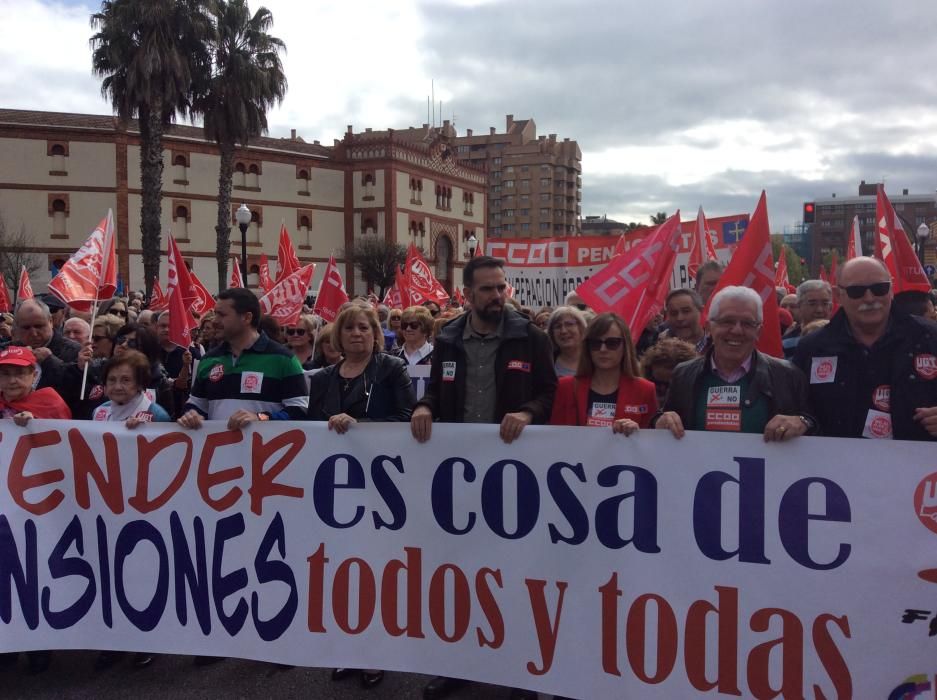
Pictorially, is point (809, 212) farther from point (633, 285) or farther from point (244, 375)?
point (244, 375)

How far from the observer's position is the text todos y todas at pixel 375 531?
10.6 feet

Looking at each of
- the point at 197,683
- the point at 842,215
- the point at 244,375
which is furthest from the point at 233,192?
the point at 842,215

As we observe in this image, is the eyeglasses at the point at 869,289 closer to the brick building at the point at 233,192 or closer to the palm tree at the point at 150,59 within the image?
the palm tree at the point at 150,59

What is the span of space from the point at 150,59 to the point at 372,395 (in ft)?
79.1

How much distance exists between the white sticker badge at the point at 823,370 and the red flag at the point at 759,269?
0.77 meters

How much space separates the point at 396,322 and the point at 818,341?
227 inches

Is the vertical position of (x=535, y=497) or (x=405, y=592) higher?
(x=535, y=497)

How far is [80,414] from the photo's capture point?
499 cm

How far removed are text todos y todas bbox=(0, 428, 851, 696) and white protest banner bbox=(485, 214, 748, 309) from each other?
6205mm

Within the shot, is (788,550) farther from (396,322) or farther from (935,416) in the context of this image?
(396,322)

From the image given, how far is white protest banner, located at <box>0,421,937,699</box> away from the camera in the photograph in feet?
10.2

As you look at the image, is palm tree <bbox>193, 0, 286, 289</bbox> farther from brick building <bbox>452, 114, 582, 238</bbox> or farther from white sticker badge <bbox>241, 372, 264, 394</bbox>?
brick building <bbox>452, 114, 582, 238</bbox>

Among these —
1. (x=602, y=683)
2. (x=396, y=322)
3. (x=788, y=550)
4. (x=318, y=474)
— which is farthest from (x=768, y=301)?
(x=396, y=322)

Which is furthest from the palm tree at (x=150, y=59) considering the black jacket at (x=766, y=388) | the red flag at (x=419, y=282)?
the black jacket at (x=766, y=388)
